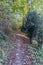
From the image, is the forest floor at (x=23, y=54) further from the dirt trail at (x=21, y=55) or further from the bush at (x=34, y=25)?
the bush at (x=34, y=25)

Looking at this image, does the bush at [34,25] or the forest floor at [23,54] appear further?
the bush at [34,25]

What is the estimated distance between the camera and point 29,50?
36.7 ft

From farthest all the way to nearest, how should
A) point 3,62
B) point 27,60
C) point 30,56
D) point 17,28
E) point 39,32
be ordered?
point 17,28
point 39,32
point 30,56
point 27,60
point 3,62

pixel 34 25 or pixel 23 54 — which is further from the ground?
pixel 34 25

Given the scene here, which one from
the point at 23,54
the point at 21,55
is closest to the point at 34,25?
the point at 23,54

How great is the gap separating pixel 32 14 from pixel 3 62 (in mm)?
5759

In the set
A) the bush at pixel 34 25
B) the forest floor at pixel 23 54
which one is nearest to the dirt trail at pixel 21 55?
the forest floor at pixel 23 54

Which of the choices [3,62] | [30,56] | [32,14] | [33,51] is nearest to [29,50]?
A: [33,51]

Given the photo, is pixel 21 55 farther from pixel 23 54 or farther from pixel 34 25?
pixel 34 25

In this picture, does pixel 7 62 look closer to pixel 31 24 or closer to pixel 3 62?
pixel 3 62

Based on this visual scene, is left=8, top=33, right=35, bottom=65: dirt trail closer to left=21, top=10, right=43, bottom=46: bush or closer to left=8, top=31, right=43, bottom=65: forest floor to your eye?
left=8, top=31, right=43, bottom=65: forest floor

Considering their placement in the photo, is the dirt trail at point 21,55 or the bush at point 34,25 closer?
the dirt trail at point 21,55

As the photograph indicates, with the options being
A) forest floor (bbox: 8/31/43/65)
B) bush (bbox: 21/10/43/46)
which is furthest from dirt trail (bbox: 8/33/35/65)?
bush (bbox: 21/10/43/46)

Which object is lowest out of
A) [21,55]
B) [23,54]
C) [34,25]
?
[23,54]
